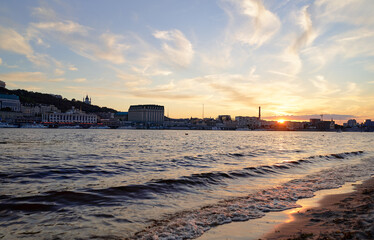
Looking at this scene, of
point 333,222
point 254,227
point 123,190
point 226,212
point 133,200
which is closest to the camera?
point 333,222

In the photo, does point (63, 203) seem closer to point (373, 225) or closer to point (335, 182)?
point (373, 225)

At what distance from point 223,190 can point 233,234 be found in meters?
5.80

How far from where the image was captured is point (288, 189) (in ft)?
41.4

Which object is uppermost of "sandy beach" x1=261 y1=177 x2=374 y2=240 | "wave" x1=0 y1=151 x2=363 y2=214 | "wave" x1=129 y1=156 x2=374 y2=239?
"sandy beach" x1=261 y1=177 x2=374 y2=240

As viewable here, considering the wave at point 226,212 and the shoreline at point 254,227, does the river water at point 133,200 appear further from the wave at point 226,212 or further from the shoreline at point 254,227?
the shoreline at point 254,227

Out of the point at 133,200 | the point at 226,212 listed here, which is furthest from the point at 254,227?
the point at 133,200

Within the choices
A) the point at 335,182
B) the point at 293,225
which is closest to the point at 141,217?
the point at 293,225

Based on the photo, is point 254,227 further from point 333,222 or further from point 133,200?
point 133,200

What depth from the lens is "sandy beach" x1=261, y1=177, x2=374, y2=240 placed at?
19.2 ft

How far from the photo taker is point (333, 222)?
6.99 meters

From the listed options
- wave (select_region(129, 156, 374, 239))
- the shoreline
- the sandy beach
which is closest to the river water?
wave (select_region(129, 156, 374, 239))

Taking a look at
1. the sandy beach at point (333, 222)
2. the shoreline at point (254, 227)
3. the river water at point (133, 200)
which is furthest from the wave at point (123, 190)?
the sandy beach at point (333, 222)

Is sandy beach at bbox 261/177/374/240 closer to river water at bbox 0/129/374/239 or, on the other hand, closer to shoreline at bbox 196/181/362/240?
shoreline at bbox 196/181/362/240

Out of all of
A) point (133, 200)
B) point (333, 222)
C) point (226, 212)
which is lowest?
point (133, 200)
